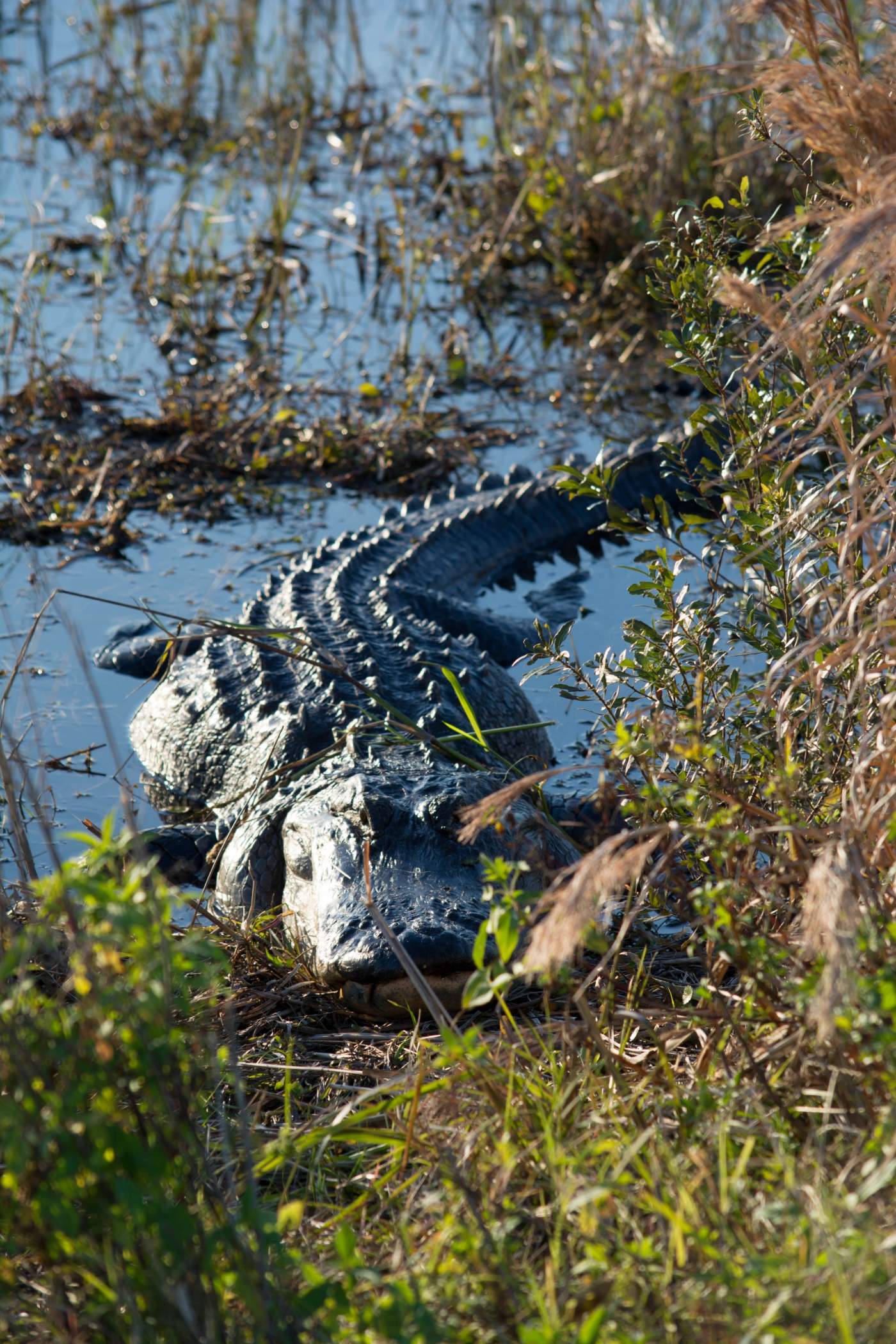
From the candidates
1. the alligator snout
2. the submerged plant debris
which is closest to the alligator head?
the alligator snout

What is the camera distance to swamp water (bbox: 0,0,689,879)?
4684 mm

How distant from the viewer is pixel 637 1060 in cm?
213

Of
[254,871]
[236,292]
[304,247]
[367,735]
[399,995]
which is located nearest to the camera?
[399,995]

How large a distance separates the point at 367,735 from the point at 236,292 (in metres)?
4.55

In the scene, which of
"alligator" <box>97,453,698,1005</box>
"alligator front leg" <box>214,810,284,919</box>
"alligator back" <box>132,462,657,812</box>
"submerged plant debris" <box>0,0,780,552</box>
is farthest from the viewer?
"submerged plant debris" <box>0,0,780,552</box>

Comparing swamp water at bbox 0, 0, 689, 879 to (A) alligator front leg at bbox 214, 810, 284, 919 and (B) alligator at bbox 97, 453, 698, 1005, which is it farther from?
(A) alligator front leg at bbox 214, 810, 284, 919

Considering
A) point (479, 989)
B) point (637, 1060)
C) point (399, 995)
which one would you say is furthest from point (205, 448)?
point (479, 989)

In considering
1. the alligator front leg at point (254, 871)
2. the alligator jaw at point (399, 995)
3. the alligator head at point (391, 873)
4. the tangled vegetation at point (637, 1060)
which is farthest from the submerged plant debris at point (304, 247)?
the tangled vegetation at point (637, 1060)

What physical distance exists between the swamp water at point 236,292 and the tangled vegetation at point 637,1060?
2.99 feet

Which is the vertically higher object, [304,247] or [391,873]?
[304,247]

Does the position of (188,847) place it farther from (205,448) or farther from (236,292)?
(236,292)

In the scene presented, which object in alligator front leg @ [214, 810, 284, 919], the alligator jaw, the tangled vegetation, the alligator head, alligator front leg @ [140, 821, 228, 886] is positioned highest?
the tangled vegetation

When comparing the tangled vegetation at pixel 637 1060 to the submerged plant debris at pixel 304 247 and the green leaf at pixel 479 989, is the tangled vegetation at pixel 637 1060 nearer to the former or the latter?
the green leaf at pixel 479 989

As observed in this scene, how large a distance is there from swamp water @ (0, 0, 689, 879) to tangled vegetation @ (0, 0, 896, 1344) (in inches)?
35.9
